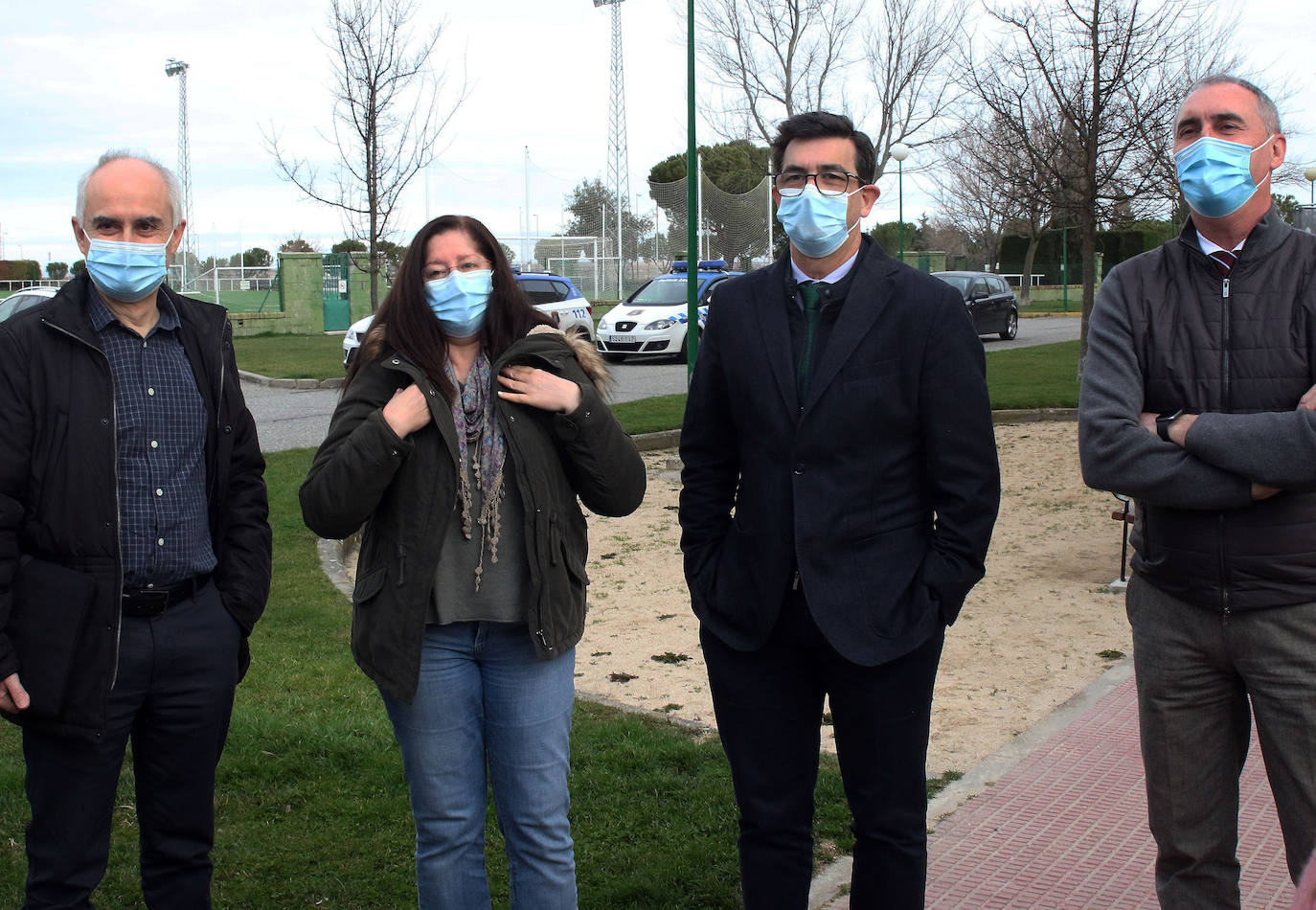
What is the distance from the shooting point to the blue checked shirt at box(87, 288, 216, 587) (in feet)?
9.77

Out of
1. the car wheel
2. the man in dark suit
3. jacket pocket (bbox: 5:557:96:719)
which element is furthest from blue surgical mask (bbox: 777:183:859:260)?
the car wheel

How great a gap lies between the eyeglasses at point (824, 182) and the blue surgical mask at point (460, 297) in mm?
768

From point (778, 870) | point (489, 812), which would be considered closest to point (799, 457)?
point (778, 870)

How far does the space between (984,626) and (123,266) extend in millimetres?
5226

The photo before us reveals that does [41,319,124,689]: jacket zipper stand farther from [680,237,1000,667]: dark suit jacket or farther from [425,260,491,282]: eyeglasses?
[680,237,1000,667]: dark suit jacket

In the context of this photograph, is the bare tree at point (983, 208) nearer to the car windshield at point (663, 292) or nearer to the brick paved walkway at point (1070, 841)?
the car windshield at point (663, 292)

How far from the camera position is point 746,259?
Result: 36.1 m

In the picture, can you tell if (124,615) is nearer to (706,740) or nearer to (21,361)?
(21,361)

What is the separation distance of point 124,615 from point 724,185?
159ft

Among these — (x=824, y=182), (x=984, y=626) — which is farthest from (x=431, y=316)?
(x=984, y=626)

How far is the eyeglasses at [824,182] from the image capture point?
3.09 meters

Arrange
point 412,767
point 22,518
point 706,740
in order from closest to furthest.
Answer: point 22,518
point 412,767
point 706,740

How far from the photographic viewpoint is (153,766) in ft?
10.2

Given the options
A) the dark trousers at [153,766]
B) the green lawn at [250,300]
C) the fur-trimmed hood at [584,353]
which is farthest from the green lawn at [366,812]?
the green lawn at [250,300]
